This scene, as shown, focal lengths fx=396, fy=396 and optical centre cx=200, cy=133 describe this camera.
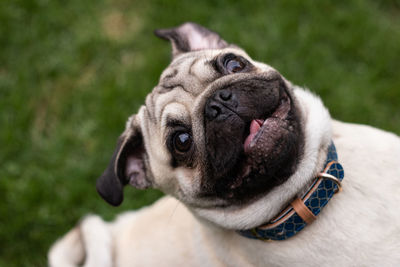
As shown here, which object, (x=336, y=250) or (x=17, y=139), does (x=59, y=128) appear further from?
(x=336, y=250)

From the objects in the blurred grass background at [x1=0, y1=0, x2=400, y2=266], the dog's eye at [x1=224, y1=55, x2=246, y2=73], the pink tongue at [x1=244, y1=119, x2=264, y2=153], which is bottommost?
the blurred grass background at [x1=0, y1=0, x2=400, y2=266]

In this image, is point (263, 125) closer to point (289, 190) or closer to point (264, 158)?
point (264, 158)

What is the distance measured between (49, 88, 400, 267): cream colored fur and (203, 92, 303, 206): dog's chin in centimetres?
9

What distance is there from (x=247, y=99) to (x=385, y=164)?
1.22m

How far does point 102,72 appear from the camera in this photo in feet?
20.8

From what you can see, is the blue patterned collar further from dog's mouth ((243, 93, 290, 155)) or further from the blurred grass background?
the blurred grass background

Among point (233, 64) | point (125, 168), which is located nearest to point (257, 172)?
point (233, 64)

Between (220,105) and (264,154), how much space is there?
48 cm

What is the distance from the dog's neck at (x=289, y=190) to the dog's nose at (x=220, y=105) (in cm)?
69

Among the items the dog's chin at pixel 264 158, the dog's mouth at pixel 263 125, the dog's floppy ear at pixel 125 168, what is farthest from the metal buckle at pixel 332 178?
the dog's floppy ear at pixel 125 168

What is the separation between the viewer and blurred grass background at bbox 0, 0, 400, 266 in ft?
17.9

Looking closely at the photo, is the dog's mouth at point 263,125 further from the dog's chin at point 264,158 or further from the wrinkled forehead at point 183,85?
the wrinkled forehead at point 183,85

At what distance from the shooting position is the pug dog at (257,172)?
285 cm

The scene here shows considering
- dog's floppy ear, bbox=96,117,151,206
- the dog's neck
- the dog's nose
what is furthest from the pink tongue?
dog's floppy ear, bbox=96,117,151,206
